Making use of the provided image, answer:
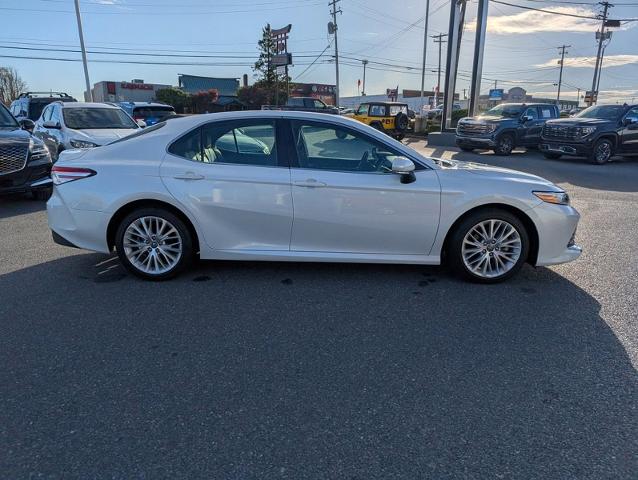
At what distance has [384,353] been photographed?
331cm

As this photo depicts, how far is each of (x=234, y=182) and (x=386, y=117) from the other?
22.2m

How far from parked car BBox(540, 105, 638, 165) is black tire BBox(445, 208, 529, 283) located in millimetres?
12962

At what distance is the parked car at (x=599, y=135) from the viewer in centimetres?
1540

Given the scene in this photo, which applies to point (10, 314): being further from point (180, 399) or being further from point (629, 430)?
point (629, 430)

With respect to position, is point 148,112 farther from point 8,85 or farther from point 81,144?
point 8,85

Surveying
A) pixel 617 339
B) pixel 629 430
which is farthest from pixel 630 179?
pixel 629 430

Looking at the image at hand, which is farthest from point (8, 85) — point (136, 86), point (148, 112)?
point (148, 112)

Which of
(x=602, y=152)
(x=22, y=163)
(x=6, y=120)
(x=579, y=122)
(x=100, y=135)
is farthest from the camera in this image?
(x=579, y=122)

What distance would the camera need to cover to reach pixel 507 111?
18922 millimetres

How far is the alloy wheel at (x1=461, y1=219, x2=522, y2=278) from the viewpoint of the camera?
4559 millimetres

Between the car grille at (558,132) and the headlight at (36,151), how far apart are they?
1483 centimetres

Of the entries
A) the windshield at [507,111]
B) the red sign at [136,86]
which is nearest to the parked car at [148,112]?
the windshield at [507,111]

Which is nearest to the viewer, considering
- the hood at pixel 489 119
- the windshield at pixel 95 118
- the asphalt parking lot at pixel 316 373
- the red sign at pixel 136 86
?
the asphalt parking lot at pixel 316 373

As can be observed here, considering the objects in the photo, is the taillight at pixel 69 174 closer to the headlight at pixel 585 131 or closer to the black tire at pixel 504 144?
the headlight at pixel 585 131
